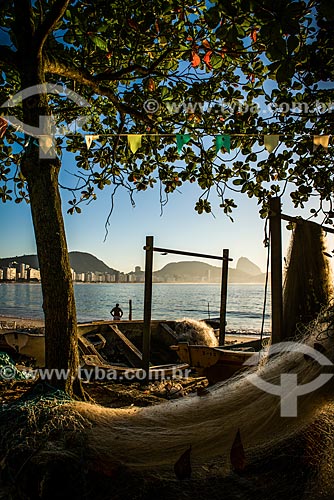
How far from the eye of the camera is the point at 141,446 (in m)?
2.88

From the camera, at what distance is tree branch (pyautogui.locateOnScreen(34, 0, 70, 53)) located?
437 centimetres

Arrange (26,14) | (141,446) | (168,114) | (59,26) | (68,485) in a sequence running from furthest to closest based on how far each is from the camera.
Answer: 1. (168,114)
2. (59,26)
3. (26,14)
4. (141,446)
5. (68,485)

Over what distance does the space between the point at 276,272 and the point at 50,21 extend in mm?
3803

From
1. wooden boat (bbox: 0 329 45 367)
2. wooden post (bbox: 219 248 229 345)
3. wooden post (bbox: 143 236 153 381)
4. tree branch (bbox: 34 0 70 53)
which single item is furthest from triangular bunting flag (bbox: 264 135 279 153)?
wooden boat (bbox: 0 329 45 367)

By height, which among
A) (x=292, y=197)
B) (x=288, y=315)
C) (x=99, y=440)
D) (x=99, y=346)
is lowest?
(x=99, y=346)

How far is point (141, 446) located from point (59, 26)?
522cm

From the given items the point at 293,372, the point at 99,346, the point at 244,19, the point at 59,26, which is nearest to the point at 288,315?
the point at 293,372

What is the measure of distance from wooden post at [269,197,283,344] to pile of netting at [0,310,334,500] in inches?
26.6

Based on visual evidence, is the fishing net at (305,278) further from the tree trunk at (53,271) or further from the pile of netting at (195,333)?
the pile of netting at (195,333)

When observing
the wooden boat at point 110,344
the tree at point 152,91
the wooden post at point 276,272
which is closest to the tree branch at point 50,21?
the tree at point 152,91

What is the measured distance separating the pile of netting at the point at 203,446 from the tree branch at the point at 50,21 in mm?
3938

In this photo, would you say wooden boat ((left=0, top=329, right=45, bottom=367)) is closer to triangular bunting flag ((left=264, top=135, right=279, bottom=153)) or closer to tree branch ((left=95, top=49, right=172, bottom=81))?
tree branch ((left=95, top=49, right=172, bottom=81))

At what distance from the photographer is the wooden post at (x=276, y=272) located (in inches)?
157

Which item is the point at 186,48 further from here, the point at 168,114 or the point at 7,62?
the point at 7,62
